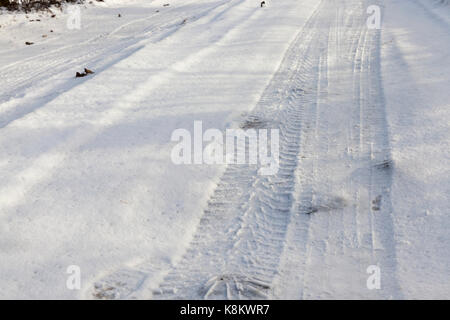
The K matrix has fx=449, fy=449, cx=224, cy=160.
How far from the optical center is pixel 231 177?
4570mm

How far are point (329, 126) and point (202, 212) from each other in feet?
7.34

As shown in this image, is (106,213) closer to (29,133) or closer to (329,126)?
(29,133)

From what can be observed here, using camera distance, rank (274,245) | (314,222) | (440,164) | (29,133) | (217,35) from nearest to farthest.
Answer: (274,245) → (314,222) → (440,164) → (29,133) → (217,35)

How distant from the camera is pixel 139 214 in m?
3.99

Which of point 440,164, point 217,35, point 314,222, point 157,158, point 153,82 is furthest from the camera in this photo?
point 217,35

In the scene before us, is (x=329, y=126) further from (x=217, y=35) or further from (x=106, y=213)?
(x=217, y=35)

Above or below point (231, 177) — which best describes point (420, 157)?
above

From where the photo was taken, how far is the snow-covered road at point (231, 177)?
10.6ft

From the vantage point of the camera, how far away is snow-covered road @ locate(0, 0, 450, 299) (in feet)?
10.6

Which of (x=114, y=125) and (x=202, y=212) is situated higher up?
(x=114, y=125)

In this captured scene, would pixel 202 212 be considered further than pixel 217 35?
No
